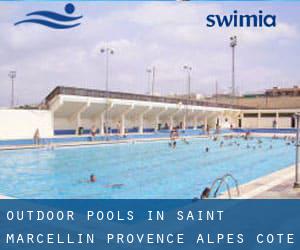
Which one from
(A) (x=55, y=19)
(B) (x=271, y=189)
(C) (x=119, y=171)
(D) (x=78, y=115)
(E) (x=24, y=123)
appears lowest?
(C) (x=119, y=171)

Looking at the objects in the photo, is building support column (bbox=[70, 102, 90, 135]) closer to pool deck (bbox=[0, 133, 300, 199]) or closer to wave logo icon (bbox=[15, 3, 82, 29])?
wave logo icon (bbox=[15, 3, 82, 29])

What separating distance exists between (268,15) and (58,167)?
9200 millimetres

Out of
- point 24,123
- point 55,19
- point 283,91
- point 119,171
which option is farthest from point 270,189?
point 283,91

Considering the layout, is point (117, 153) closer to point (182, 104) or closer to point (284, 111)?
point (182, 104)

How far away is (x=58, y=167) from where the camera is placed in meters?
14.4

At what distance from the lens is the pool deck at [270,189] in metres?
6.99

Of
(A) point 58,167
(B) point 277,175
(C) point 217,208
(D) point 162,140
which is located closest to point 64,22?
(A) point 58,167

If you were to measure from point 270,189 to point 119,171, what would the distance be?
6919mm

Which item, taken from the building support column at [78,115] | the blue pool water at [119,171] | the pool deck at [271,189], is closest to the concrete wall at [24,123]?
the building support column at [78,115]

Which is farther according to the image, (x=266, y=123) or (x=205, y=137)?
(x=266, y=123)

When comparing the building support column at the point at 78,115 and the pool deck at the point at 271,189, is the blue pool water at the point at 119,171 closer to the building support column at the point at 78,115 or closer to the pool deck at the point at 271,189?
the pool deck at the point at 271,189

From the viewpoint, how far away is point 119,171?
13578 mm

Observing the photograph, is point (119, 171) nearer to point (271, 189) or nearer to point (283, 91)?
point (271, 189)

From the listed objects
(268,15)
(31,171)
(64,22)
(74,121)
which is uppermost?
(64,22)
